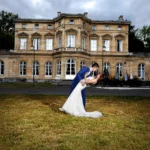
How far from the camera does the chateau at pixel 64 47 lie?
3644 centimetres

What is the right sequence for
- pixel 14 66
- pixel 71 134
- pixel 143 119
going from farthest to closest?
pixel 14 66
pixel 143 119
pixel 71 134

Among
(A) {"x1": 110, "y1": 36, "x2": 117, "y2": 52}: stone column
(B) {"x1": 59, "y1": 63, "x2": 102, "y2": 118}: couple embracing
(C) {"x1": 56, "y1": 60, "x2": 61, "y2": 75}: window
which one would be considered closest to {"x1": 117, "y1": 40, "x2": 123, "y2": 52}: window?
(A) {"x1": 110, "y1": 36, "x2": 117, "y2": 52}: stone column

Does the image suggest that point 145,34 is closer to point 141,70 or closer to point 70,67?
point 141,70

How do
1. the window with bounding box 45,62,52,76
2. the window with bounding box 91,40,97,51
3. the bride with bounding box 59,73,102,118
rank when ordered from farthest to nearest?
1. the window with bounding box 91,40,97,51
2. the window with bounding box 45,62,52,76
3. the bride with bounding box 59,73,102,118

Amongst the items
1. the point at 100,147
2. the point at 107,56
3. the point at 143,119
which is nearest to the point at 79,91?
the point at 143,119

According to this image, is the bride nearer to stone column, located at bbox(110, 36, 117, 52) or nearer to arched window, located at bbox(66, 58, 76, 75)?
arched window, located at bbox(66, 58, 76, 75)

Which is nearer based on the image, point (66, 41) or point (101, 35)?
point (66, 41)

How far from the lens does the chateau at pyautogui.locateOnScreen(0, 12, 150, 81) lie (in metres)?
36.4

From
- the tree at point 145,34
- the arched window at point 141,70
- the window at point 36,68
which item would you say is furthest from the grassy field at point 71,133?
the tree at point 145,34

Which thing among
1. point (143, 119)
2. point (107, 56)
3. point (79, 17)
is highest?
point (79, 17)

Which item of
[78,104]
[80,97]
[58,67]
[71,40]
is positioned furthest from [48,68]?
[78,104]

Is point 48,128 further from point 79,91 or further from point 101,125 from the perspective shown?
point 79,91

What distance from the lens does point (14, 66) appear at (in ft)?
126

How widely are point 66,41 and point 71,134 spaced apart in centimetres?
3196
